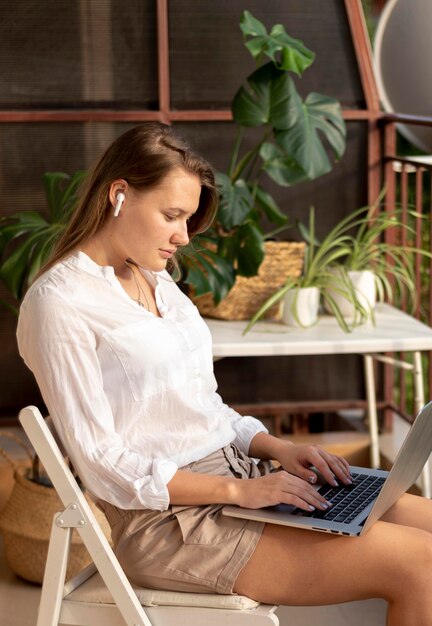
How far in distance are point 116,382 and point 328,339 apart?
1.48 metres

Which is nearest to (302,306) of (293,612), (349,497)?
(293,612)

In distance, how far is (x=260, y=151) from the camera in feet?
11.8

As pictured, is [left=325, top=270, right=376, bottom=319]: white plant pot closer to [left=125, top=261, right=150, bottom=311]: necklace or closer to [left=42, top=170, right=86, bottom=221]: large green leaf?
[left=42, top=170, right=86, bottom=221]: large green leaf

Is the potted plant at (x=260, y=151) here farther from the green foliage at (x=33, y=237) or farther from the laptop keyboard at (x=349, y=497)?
the laptop keyboard at (x=349, y=497)

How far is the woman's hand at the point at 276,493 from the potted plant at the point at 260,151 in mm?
1523

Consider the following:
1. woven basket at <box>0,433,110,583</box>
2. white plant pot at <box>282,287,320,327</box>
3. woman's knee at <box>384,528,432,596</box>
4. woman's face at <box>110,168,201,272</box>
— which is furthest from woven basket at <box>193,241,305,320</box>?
woman's knee at <box>384,528,432,596</box>

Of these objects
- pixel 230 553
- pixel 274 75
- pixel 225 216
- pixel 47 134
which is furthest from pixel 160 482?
pixel 47 134

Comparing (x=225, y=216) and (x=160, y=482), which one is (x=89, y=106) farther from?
(x=160, y=482)

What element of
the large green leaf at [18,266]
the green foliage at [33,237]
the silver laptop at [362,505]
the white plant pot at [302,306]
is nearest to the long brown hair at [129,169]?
the silver laptop at [362,505]

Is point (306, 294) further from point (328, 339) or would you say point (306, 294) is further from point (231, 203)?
point (231, 203)

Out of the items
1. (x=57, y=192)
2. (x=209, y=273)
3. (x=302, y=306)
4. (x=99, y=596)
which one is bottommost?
(x=99, y=596)

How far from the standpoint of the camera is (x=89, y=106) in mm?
3924

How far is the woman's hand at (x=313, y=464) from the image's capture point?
205 centimetres

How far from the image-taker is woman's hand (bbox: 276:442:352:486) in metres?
2.05
